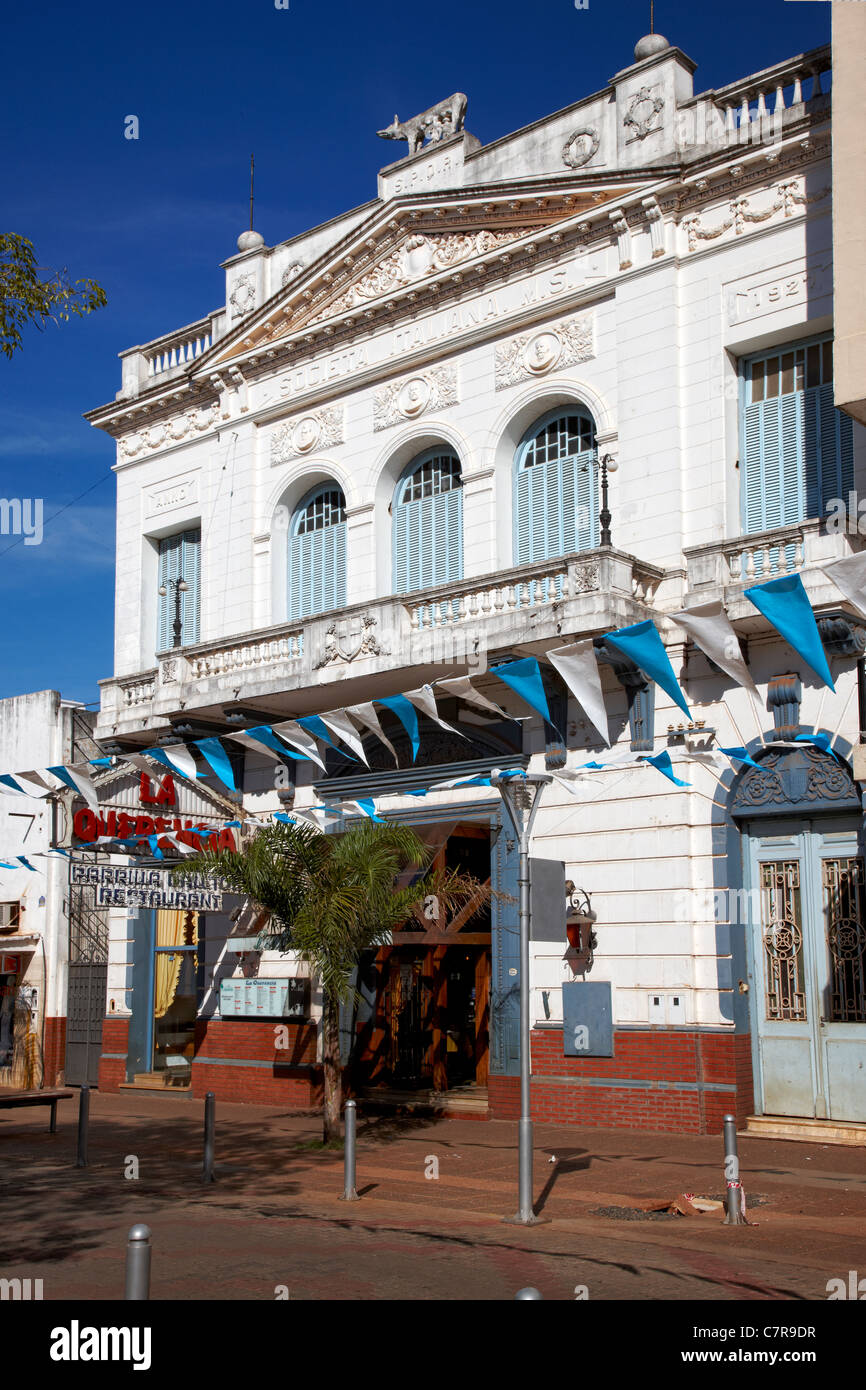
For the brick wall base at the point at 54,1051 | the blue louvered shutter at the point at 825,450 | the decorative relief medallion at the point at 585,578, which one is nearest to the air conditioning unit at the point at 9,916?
the brick wall base at the point at 54,1051

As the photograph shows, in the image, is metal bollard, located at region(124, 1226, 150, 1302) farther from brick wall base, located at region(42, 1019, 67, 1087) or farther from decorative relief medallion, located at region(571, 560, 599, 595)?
brick wall base, located at region(42, 1019, 67, 1087)

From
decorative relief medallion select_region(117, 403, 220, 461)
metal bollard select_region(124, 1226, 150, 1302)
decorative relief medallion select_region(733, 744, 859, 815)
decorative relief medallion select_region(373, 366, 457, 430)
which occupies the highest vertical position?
decorative relief medallion select_region(117, 403, 220, 461)

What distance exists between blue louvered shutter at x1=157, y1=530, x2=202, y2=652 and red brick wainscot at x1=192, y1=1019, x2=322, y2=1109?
6.97 m

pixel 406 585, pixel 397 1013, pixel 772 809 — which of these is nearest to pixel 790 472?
pixel 772 809

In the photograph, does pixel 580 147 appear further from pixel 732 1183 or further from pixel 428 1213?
pixel 428 1213

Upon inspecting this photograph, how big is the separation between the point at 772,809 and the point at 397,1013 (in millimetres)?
7316

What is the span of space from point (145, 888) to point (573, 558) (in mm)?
7490

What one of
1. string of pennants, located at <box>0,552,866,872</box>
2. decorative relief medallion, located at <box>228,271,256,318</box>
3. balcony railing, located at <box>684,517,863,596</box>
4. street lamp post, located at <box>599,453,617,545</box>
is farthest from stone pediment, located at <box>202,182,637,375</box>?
string of pennants, located at <box>0,552,866,872</box>

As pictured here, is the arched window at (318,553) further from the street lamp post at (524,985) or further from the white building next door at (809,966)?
the street lamp post at (524,985)

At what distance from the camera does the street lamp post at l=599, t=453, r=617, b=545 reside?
1752 centimetres

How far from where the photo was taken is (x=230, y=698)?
21141 millimetres

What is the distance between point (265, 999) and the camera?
837 inches

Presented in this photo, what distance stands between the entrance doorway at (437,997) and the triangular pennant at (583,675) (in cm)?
501
